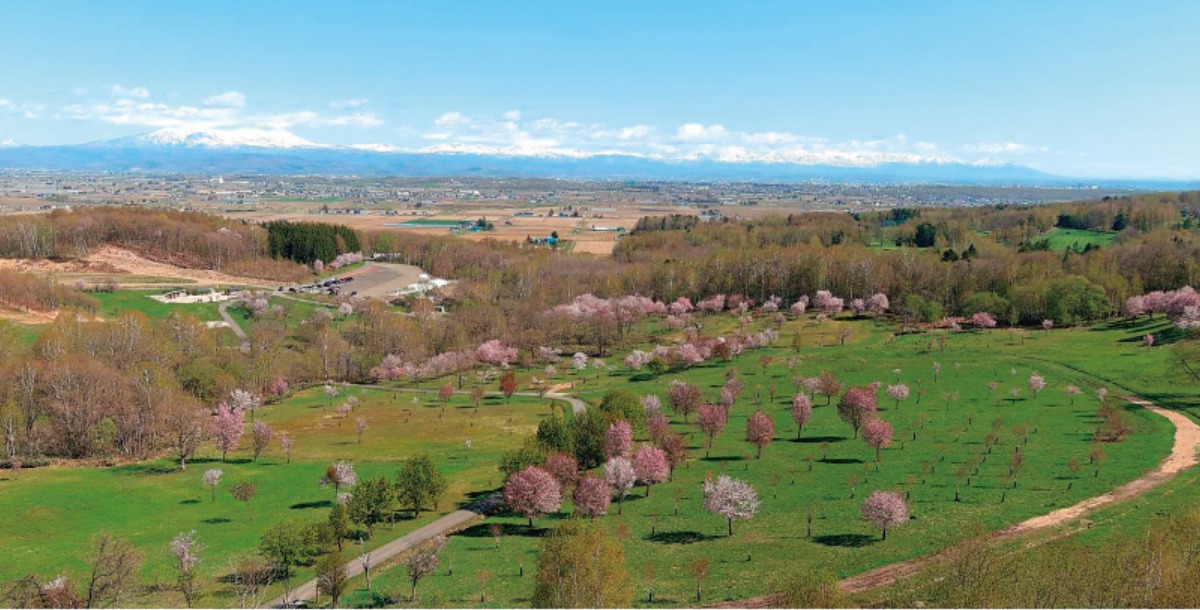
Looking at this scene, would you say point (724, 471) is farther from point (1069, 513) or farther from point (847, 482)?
point (1069, 513)

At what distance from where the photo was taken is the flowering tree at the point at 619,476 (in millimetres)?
54562

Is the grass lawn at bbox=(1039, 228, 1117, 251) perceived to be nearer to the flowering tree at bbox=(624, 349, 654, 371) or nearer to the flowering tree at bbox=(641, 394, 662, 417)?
the flowering tree at bbox=(624, 349, 654, 371)

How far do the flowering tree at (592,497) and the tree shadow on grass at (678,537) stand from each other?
452 centimetres

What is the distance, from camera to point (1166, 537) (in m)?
36.0

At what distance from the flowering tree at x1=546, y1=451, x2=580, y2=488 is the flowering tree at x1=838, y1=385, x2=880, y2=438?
90.7ft

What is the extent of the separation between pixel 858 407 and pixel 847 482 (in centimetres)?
1305

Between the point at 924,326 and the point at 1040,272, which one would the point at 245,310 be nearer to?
the point at 924,326

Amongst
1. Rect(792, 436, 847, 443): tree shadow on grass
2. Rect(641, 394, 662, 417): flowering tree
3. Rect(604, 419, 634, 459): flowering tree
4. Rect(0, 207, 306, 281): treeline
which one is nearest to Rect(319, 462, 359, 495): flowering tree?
Rect(604, 419, 634, 459): flowering tree

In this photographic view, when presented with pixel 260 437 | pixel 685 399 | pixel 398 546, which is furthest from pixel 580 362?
pixel 398 546

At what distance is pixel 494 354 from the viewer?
11262 centimetres

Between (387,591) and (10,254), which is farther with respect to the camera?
(10,254)

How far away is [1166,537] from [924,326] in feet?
298

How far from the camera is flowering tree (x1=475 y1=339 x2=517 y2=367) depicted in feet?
369

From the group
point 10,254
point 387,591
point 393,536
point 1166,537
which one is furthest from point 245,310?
point 1166,537
